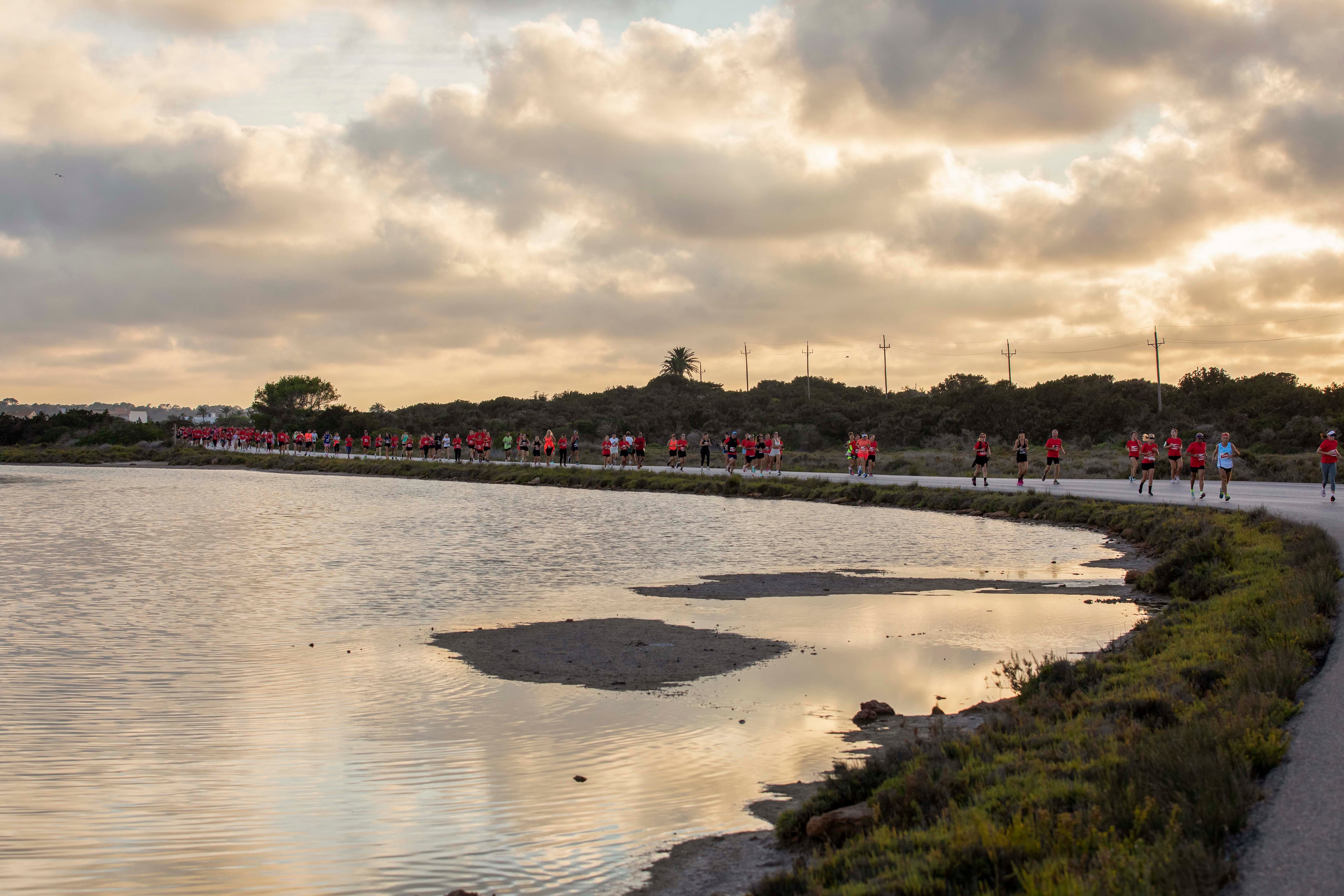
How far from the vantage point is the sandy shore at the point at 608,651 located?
1198 cm

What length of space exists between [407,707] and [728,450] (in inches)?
1505

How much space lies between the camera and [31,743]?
9070 millimetres

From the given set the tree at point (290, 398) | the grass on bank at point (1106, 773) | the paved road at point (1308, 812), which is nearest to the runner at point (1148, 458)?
the grass on bank at point (1106, 773)

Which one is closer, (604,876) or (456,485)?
(604,876)

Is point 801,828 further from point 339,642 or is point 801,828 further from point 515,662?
point 339,642

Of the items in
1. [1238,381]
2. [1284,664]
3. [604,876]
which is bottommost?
[604,876]

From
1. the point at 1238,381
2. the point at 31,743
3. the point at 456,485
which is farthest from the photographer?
the point at 1238,381

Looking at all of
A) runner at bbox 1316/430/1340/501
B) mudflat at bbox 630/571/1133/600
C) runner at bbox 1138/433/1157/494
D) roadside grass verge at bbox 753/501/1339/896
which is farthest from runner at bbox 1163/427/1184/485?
roadside grass verge at bbox 753/501/1339/896

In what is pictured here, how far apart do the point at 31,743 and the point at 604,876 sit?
18.2ft

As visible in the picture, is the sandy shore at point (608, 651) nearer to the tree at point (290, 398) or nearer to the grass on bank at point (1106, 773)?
the grass on bank at point (1106, 773)

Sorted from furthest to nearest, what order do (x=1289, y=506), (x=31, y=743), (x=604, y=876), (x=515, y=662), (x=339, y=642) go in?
(x=1289, y=506)
(x=339, y=642)
(x=515, y=662)
(x=31, y=743)
(x=604, y=876)

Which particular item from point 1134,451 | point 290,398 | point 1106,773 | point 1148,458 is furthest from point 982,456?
point 290,398

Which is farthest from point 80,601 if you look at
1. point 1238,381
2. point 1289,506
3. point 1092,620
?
point 1238,381

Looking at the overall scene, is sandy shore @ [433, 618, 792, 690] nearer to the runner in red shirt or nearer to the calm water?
the calm water
